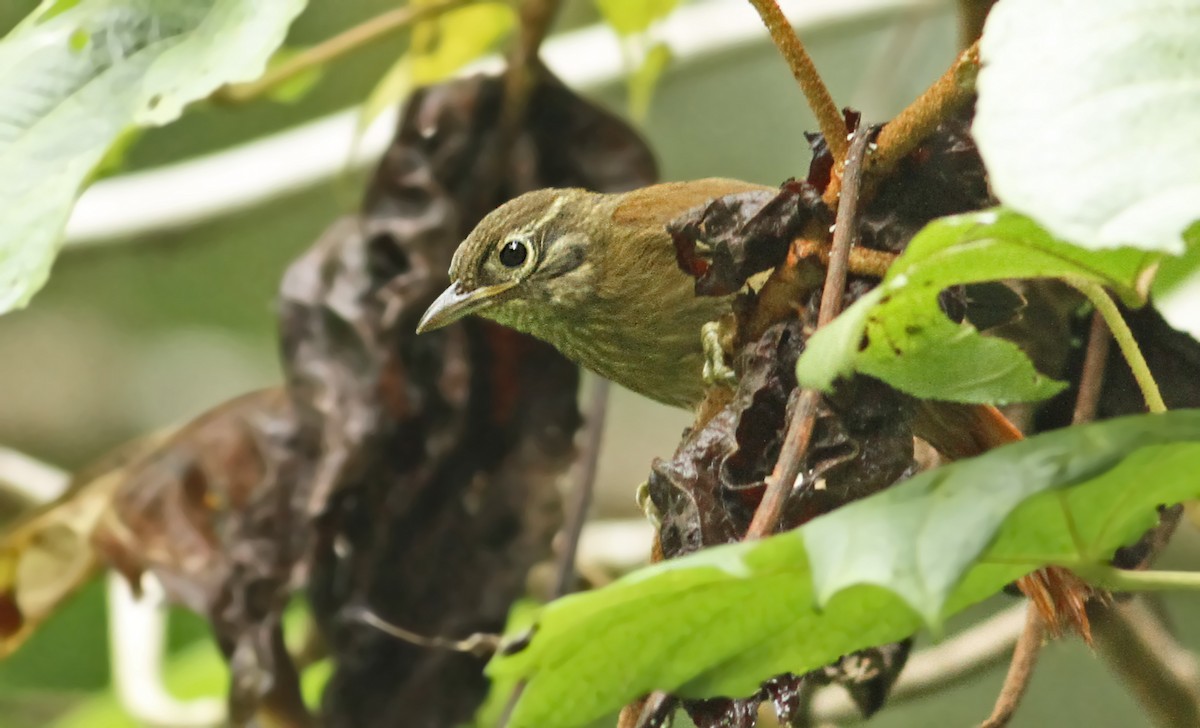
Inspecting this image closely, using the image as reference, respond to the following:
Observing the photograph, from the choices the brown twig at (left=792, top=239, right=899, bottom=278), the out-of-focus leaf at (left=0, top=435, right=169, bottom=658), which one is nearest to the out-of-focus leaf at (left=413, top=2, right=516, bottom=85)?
the out-of-focus leaf at (left=0, top=435, right=169, bottom=658)

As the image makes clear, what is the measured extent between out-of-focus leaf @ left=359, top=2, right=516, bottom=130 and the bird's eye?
2.28 feet

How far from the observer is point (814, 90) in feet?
5.14

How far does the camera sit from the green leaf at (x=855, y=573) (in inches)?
44.7

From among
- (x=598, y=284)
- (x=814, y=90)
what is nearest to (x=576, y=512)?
(x=598, y=284)

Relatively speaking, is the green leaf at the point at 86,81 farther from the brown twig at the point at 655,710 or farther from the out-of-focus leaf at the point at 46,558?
the out-of-focus leaf at the point at 46,558

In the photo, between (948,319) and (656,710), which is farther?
(656,710)

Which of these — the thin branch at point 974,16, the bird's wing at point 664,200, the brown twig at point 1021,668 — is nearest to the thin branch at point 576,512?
the bird's wing at point 664,200

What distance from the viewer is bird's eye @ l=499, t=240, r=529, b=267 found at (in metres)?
3.15

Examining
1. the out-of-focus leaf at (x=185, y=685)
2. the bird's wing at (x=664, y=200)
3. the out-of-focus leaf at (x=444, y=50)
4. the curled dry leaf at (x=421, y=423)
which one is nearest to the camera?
the bird's wing at (x=664, y=200)

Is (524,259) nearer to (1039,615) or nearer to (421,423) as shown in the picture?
(421,423)

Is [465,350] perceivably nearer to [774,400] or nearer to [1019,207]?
[774,400]

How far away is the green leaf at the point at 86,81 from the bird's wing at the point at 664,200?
42.1 inches

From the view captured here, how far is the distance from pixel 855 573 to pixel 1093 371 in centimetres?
98

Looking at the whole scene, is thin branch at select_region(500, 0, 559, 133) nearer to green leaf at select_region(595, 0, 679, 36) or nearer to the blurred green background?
green leaf at select_region(595, 0, 679, 36)
